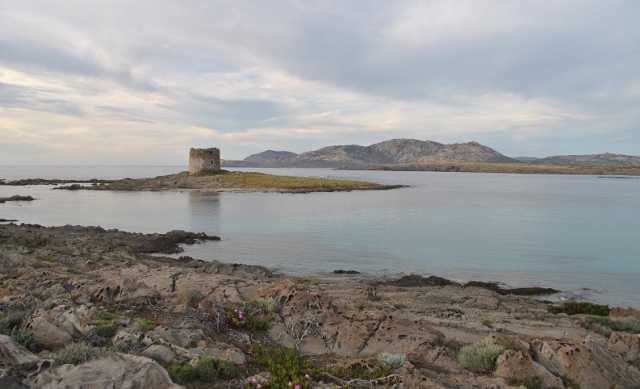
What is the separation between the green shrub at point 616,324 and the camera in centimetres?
1141

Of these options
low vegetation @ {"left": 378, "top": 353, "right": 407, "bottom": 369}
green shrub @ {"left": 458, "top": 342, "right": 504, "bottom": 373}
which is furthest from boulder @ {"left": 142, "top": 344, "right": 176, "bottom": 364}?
green shrub @ {"left": 458, "top": 342, "right": 504, "bottom": 373}

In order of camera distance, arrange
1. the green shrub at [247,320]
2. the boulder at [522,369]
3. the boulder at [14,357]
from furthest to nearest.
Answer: the green shrub at [247,320]
the boulder at [522,369]
the boulder at [14,357]

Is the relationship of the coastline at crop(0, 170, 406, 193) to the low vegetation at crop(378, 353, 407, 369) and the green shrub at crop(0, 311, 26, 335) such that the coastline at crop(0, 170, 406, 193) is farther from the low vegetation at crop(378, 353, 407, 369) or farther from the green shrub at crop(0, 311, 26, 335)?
the low vegetation at crop(378, 353, 407, 369)

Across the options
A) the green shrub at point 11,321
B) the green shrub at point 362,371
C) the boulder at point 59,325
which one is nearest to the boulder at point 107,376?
the boulder at point 59,325

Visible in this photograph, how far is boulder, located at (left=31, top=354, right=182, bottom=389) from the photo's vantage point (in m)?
5.02

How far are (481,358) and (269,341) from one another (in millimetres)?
3750

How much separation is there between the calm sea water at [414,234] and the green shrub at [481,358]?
1410cm

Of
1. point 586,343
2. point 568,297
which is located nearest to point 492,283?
point 568,297

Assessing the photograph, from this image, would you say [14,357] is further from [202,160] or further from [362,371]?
[202,160]

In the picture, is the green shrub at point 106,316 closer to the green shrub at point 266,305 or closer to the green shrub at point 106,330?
the green shrub at point 106,330

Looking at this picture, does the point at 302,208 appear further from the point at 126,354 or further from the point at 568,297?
the point at 126,354

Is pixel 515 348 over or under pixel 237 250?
over

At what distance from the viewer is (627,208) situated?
185ft

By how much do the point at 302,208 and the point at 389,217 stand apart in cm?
1194
